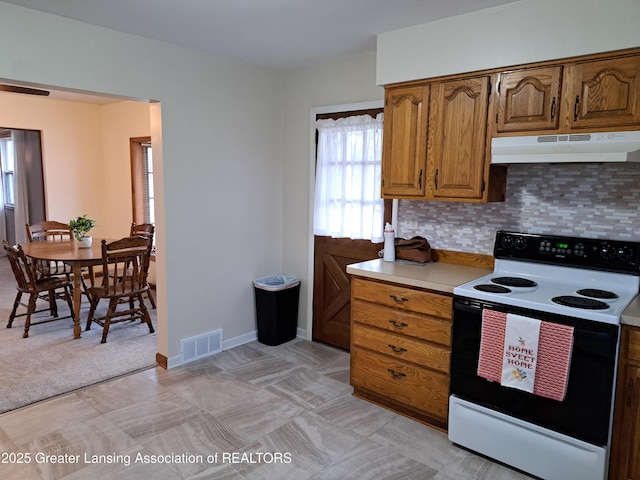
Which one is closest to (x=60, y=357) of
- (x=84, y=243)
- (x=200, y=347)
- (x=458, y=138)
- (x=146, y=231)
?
(x=200, y=347)

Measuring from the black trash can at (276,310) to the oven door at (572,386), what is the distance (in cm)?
191

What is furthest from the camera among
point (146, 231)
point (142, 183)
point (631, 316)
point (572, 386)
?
point (142, 183)

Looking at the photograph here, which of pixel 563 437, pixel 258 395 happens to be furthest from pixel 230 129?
pixel 563 437

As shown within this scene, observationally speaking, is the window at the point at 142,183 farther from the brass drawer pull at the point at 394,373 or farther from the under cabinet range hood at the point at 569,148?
the under cabinet range hood at the point at 569,148

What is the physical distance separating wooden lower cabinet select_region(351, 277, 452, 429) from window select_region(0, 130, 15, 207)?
280 inches

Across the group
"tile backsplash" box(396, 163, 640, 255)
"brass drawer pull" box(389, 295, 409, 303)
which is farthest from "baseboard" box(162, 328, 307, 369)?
"tile backsplash" box(396, 163, 640, 255)

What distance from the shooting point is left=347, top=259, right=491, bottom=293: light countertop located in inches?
104

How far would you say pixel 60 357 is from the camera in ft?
12.3

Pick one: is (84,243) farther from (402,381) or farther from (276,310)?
(402,381)

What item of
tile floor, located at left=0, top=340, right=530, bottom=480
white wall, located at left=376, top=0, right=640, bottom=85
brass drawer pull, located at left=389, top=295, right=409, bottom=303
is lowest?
tile floor, located at left=0, top=340, right=530, bottom=480

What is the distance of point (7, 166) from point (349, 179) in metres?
6.92

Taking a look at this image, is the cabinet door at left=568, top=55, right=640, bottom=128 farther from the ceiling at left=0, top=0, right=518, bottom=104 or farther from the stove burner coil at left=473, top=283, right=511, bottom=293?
the stove burner coil at left=473, top=283, right=511, bottom=293

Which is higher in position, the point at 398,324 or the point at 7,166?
the point at 7,166

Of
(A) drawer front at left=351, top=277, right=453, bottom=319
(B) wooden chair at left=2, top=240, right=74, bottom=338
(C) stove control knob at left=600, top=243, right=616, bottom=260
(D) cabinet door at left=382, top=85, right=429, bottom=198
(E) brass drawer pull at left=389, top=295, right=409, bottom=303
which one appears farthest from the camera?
(B) wooden chair at left=2, top=240, right=74, bottom=338
